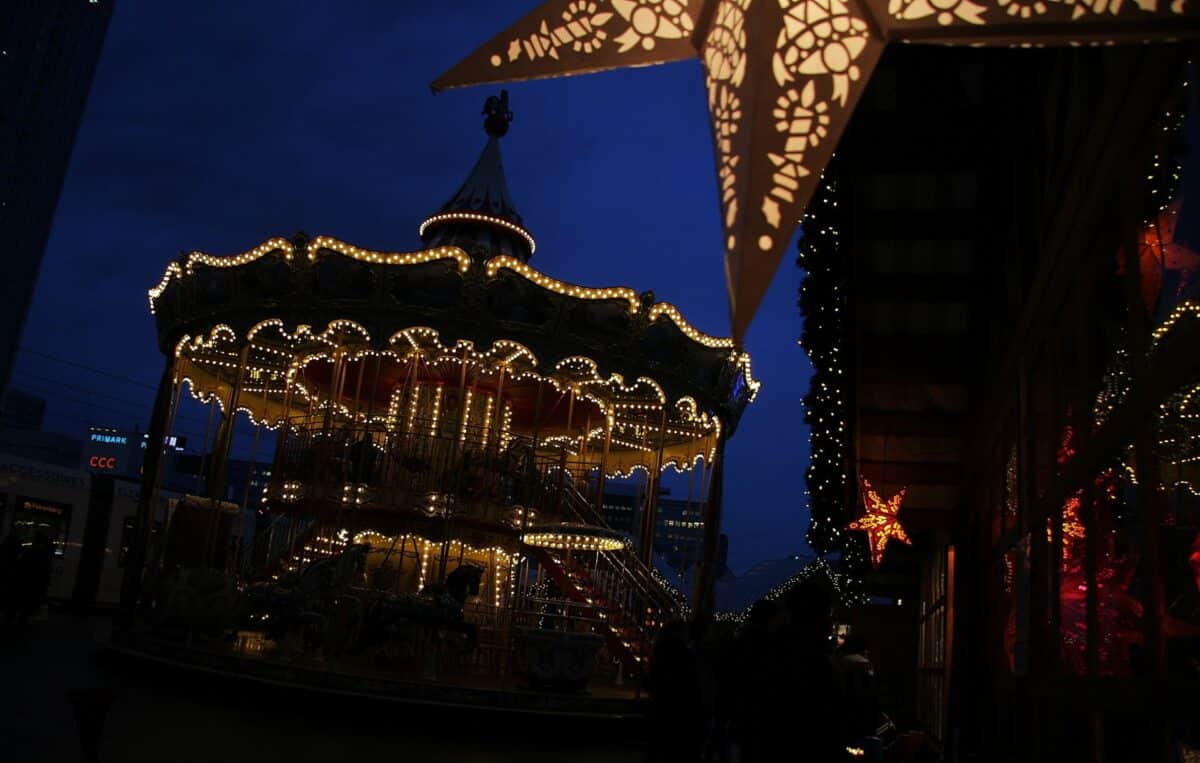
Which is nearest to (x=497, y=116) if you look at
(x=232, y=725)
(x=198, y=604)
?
(x=198, y=604)

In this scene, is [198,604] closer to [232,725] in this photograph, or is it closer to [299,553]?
[299,553]

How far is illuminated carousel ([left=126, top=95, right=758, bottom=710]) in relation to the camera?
12.8 metres

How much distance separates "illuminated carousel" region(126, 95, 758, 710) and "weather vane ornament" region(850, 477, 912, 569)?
147 inches

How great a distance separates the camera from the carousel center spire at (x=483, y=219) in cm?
1919

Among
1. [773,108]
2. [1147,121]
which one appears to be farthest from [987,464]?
[773,108]

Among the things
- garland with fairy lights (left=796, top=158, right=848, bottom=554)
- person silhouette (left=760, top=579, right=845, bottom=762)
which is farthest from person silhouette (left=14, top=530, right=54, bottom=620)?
person silhouette (left=760, top=579, right=845, bottom=762)

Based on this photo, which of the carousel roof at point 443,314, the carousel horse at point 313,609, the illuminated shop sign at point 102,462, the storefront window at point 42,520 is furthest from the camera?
the illuminated shop sign at point 102,462

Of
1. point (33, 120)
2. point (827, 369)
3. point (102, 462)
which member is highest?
point (33, 120)

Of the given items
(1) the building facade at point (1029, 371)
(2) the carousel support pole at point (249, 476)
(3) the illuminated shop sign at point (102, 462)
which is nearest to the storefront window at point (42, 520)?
(2) the carousel support pole at point (249, 476)

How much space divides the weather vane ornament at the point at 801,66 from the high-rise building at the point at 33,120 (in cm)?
9251

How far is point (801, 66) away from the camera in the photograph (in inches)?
104

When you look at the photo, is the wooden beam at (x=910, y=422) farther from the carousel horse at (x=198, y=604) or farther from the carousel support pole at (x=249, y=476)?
the carousel support pole at (x=249, y=476)

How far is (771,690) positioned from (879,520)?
8337 millimetres

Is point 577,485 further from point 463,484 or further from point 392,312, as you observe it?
point 392,312
